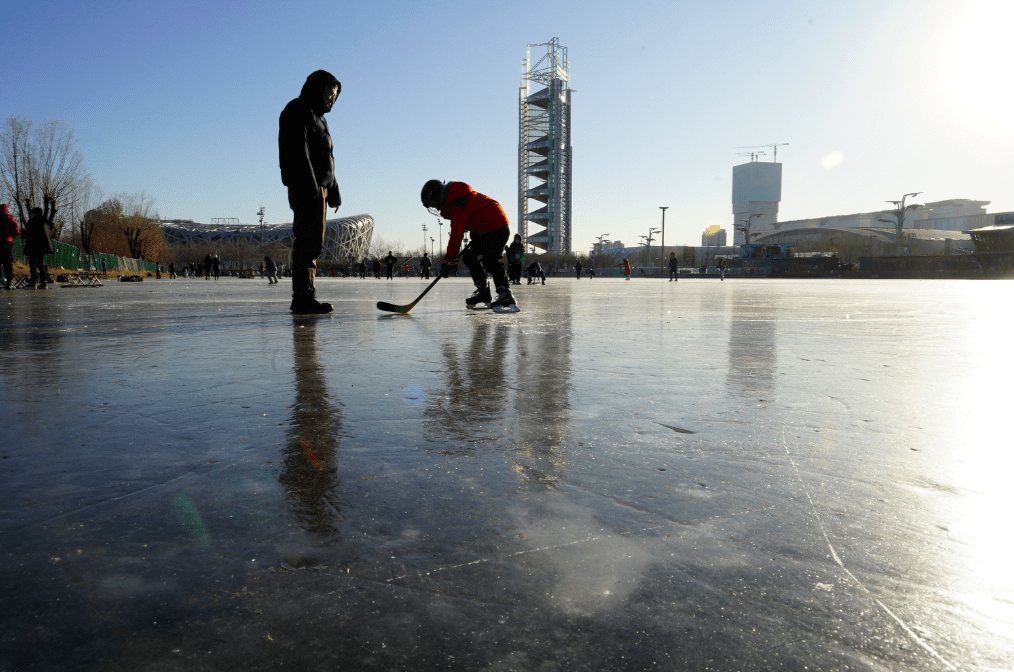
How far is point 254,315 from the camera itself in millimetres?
7672

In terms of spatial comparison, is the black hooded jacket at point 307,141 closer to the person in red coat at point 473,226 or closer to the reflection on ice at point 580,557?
the person in red coat at point 473,226

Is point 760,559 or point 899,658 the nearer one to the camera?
point 899,658

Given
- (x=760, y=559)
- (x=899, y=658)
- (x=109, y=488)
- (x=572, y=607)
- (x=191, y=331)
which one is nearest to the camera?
(x=899, y=658)

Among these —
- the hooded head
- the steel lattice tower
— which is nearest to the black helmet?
the hooded head

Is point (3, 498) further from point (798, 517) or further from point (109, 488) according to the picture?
point (798, 517)

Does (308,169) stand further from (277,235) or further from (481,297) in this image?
(277,235)

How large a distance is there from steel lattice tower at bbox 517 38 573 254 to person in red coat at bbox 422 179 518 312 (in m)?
100

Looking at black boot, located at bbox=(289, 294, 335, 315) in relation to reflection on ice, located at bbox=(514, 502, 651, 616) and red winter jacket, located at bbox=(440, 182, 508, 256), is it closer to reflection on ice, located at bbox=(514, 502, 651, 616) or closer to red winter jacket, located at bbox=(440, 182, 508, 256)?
red winter jacket, located at bbox=(440, 182, 508, 256)

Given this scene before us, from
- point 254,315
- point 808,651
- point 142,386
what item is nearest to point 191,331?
point 254,315

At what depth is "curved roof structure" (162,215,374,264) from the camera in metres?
145

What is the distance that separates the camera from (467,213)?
310 inches

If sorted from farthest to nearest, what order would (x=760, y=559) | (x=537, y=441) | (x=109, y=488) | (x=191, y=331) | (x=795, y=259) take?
(x=795, y=259), (x=191, y=331), (x=537, y=441), (x=109, y=488), (x=760, y=559)

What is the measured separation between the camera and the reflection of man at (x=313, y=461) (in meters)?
1.36

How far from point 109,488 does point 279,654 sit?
890 millimetres
